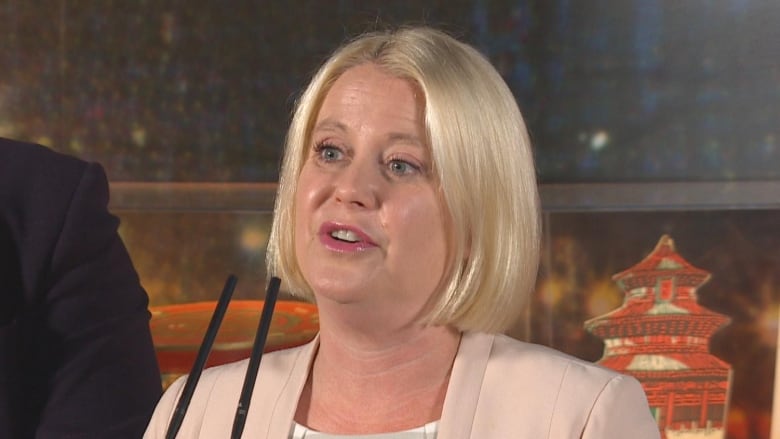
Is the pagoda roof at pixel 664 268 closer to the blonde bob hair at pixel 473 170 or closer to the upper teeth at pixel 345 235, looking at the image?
the blonde bob hair at pixel 473 170

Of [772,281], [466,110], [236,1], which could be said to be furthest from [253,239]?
[466,110]

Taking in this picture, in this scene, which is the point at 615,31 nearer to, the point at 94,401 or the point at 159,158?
the point at 159,158

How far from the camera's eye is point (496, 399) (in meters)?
1.40

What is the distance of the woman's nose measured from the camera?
137 cm

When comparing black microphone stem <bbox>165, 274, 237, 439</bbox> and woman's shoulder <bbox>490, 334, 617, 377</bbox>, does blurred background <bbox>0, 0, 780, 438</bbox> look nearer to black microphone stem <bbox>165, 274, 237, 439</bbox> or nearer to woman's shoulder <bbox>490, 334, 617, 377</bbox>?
woman's shoulder <bbox>490, 334, 617, 377</bbox>

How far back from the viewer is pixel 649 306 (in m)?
2.51

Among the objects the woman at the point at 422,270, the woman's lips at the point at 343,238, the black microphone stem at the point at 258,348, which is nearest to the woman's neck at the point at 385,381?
the woman at the point at 422,270

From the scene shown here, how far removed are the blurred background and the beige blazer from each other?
1.08m

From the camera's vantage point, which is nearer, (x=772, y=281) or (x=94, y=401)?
(x=94, y=401)

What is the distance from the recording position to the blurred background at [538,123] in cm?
249

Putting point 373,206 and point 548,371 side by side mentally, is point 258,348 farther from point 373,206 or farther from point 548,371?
point 548,371

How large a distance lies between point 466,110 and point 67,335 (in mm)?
680

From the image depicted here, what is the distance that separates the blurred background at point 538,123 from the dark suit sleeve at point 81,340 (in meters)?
0.87

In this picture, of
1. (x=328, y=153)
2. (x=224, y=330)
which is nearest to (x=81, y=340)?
(x=328, y=153)
